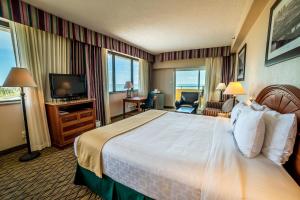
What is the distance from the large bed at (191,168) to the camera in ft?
2.76

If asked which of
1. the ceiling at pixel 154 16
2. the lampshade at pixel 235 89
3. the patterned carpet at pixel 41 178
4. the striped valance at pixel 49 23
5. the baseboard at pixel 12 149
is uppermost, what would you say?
the ceiling at pixel 154 16

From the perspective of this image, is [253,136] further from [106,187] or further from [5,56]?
[5,56]

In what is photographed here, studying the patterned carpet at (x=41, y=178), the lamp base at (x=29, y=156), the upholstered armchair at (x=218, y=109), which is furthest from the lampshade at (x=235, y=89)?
the lamp base at (x=29, y=156)

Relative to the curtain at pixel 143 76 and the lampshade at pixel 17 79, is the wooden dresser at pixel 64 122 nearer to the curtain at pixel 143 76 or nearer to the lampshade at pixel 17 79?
the lampshade at pixel 17 79

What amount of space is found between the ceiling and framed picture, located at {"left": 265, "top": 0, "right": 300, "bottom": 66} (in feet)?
2.08

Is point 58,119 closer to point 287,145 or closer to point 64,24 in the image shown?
point 64,24

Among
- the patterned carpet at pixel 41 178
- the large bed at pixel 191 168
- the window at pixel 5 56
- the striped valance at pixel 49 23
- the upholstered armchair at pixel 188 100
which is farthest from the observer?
the upholstered armchair at pixel 188 100

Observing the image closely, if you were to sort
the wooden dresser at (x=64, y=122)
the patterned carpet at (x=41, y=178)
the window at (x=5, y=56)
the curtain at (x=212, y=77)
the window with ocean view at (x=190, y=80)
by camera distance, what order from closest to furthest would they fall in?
the patterned carpet at (x=41, y=178) → the window at (x=5, y=56) → the wooden dresser at (x=64, y=122) → the curtain at (x=212, y=77) → the window with ocean view at (x=190, y=80)

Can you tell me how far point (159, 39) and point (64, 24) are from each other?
244 centimetres

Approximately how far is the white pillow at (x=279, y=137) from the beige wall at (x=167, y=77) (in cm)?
514

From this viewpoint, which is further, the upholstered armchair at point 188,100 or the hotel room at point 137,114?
the upholstered armchair at point 188,100

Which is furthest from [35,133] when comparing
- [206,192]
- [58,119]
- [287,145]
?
[287,145]

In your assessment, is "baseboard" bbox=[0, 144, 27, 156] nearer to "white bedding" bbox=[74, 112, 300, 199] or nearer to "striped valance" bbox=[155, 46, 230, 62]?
"white bedding" bbox=[74, 112, 300, 199]

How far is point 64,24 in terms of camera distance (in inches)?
111
